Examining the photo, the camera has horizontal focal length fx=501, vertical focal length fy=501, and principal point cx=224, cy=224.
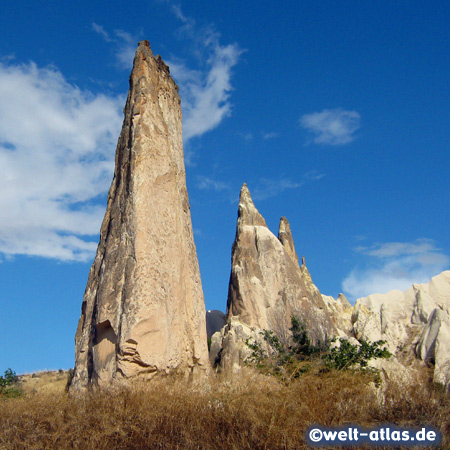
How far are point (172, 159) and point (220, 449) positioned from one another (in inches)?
222

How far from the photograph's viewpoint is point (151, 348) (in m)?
7.61

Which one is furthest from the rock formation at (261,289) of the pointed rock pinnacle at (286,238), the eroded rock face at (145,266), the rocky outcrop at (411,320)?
the eroded rock face at (145,266)

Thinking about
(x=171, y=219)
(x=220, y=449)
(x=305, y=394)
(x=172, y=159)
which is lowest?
(x=220, y=449)

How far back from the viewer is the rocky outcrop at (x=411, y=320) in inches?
783

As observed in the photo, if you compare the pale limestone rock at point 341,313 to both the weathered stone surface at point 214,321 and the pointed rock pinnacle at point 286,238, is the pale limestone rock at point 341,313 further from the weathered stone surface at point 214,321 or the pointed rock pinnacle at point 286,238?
the weathered stone surface at point 214,321

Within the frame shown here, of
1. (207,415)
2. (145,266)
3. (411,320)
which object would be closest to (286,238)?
(411,320)

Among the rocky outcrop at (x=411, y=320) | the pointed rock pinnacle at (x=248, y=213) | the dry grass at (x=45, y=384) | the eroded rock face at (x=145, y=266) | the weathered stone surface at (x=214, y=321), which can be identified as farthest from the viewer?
the weathered stone surface at (x=214, y=321)

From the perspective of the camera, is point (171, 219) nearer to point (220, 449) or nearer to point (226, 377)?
A: point (226, 377)

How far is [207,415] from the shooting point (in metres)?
6.62

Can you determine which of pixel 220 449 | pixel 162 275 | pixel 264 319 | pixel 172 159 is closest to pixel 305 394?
pixel 220 449

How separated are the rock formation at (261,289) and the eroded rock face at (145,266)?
378 inches

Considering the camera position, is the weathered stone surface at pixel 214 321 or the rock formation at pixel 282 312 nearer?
the rock formation at pixel 282 312

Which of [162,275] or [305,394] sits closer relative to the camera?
[305,394]

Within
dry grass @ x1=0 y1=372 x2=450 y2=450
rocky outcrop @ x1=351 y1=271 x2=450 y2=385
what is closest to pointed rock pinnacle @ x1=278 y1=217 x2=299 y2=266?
rocky outcrop @ x1=351 y1=271 x2=450 y2=385
